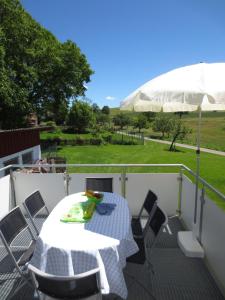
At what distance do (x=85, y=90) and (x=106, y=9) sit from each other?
33.7 ft

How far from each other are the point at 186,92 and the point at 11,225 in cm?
246

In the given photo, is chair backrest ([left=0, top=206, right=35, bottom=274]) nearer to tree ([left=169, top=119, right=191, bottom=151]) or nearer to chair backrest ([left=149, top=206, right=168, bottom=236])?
chair backrest ([left=149, top=206, right=168, bottom=236])

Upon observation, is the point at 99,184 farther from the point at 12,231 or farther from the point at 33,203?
the point at 12,231

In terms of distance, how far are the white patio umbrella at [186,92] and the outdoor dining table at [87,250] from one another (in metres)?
1.52

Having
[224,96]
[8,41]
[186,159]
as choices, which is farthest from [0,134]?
[186,159]

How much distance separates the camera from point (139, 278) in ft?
10.2

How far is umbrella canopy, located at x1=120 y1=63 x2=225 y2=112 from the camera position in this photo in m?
2.78

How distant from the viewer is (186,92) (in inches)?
113

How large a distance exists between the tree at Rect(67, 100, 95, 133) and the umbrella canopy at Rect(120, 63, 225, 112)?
34083mm

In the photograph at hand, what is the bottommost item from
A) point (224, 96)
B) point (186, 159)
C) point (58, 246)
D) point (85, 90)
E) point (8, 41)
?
point (186, 159)

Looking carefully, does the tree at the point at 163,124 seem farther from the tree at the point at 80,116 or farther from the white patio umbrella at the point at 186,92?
the white patio umbrella at the point at 186,92

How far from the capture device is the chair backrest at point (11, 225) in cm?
264

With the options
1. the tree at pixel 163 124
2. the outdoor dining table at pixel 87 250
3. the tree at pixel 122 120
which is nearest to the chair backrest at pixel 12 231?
the outdoor dining table at pixel 87 250

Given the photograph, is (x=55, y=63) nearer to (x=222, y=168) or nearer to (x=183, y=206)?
(x=222, y=168)
